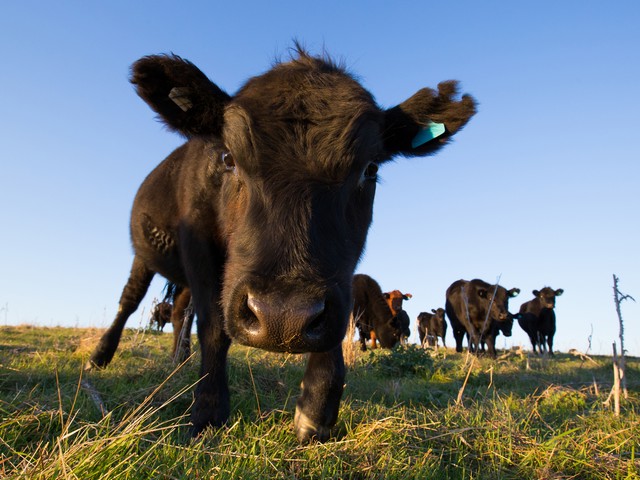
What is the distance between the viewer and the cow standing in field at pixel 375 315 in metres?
17.3

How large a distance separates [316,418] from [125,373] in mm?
2114

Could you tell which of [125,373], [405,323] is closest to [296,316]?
[125,373]

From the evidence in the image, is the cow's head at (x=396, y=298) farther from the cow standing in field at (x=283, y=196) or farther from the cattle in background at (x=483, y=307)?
the cow standing in field at (x=283, y=196)

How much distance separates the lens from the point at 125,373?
15.6 ft

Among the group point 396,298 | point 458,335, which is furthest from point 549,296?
point 396,298

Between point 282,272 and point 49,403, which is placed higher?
point 282,272

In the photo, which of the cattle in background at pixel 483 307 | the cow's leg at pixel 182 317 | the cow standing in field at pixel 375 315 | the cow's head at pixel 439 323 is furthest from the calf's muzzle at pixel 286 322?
the cow's head at pixel 439 323

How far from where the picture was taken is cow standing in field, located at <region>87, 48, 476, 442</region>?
2.64m

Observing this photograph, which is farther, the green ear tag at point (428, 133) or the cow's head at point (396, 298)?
the cow's head at point (396, 298)

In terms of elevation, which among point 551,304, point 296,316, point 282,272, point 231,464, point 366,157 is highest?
point 551,304

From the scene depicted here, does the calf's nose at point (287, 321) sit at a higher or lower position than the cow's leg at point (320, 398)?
higher

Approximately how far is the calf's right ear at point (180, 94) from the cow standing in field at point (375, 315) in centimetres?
1281

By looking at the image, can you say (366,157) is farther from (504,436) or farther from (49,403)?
(49,403)

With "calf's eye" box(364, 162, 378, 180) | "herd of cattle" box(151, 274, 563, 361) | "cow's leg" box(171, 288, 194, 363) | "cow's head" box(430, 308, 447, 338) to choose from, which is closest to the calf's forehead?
"calf's eye" box(364, 162, 378, 180)
